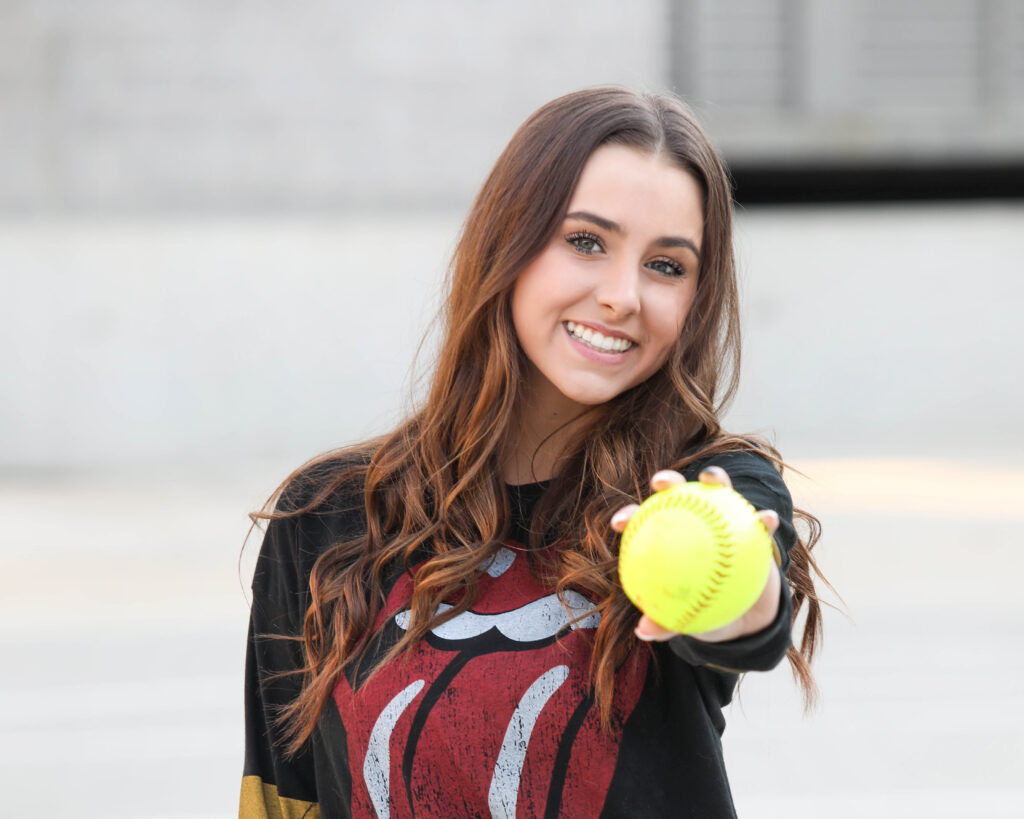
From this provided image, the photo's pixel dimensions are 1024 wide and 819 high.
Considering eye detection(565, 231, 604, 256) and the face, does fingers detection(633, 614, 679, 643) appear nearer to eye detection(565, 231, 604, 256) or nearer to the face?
the face

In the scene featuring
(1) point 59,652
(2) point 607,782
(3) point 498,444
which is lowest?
(1) point 59,652

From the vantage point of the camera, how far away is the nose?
1.88 meters

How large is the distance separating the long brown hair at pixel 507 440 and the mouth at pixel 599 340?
13 cm

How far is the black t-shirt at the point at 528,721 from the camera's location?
180 centimetres

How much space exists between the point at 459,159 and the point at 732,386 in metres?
12.5

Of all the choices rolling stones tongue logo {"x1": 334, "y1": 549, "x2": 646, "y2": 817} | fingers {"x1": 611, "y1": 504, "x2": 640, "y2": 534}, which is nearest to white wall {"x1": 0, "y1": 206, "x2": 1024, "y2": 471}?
rolling stones tongue logo {"x1": 334, "y1": 549, "x2": 646, "y2": 817}

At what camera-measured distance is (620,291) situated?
189 cm

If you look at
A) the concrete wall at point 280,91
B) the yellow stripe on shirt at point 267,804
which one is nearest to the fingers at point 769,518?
the yellow stripe on shirt at point 267,804

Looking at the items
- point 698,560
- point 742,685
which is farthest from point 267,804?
point 742,685

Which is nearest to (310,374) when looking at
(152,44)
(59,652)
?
(152,44)

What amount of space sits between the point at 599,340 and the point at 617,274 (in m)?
0.12

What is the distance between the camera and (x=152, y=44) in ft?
45.0

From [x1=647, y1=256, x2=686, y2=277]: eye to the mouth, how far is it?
130mm

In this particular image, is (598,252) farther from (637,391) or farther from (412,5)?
(412,5)
